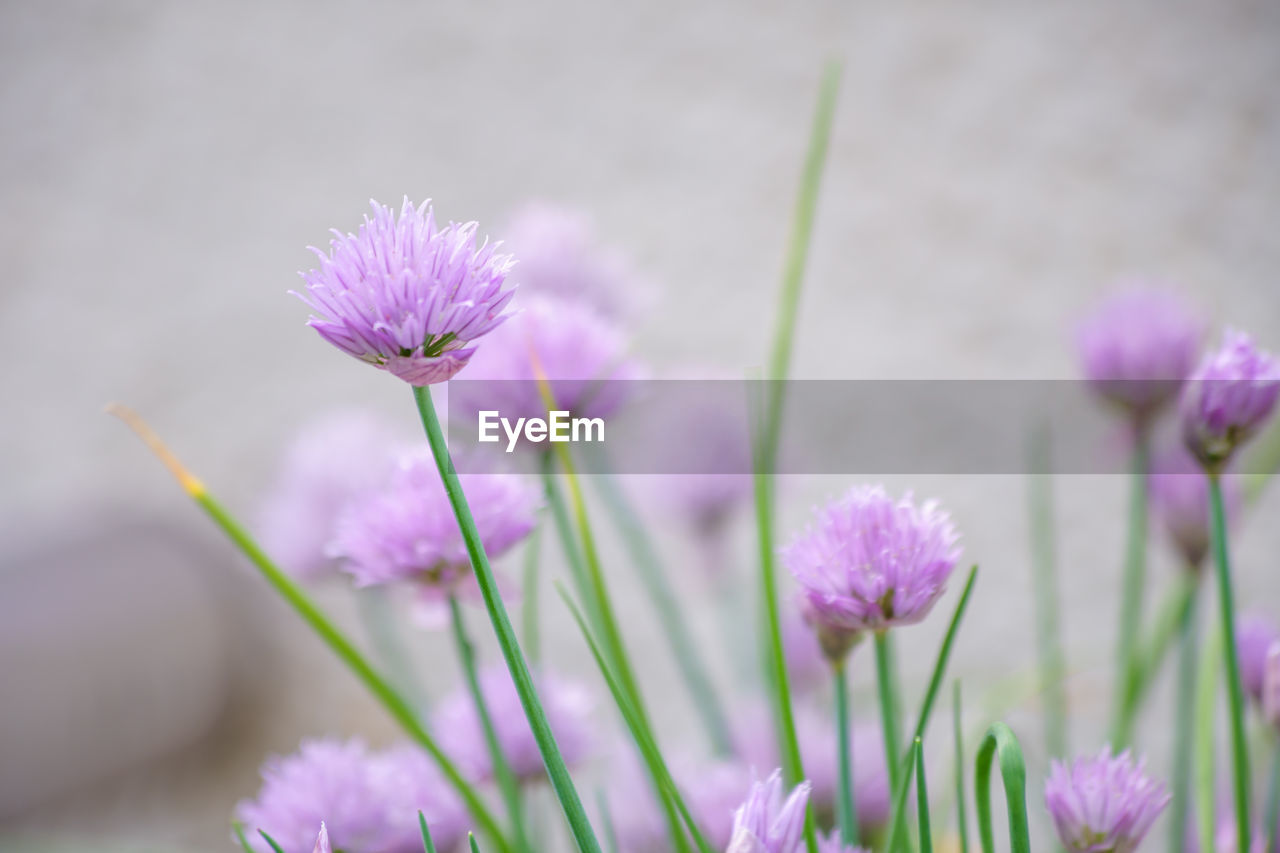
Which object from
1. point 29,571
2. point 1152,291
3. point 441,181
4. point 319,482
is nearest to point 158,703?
point 29,571

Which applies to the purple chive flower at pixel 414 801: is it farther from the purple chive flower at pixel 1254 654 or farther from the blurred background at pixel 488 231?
the blurred background at pixel 488 231

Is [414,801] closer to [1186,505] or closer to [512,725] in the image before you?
[512,725]

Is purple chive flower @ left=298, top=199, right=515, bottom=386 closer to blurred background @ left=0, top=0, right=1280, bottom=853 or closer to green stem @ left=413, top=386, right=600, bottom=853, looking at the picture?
green stem @ left=413, top=386, right=600, bottom=853

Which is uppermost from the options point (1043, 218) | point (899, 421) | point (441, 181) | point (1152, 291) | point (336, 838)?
point (441, 181)

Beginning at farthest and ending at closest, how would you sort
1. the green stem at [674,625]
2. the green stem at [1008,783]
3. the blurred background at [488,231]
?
the blurred background at [488,231] → the green stem at [674,625] → the green stem at [1008,783]

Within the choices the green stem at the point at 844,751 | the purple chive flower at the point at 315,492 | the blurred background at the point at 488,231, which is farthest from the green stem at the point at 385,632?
the blurred background at the point at 488,231

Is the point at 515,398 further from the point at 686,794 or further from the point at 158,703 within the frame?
the point at 158,703
